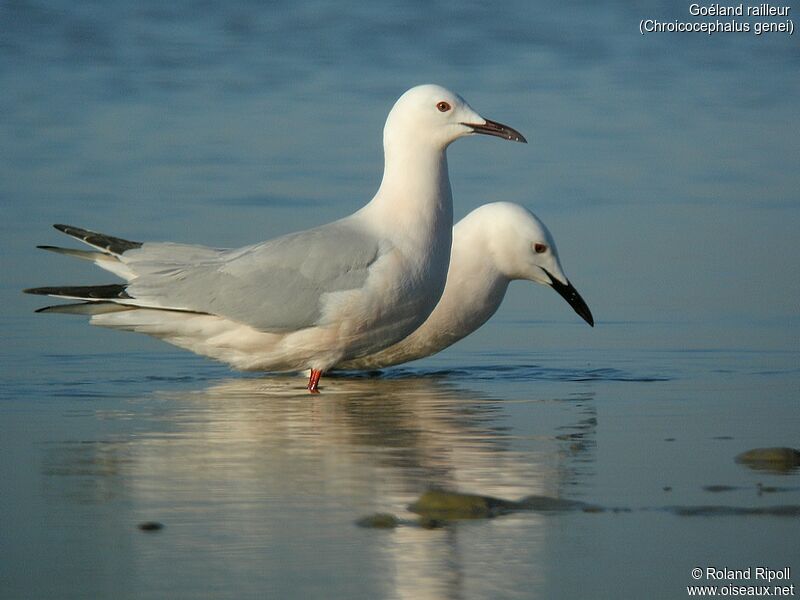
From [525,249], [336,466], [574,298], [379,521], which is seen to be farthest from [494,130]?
[379,521]

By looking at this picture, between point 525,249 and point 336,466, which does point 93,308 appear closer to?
point 525,249

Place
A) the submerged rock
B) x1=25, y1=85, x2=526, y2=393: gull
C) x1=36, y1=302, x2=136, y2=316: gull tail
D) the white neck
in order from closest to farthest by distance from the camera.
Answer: the submerged rock → x1=25, y1=85, x2=526, y2=393: gull → the white neck → x1=36, y1=302, x2=136, y2=316: gull tail

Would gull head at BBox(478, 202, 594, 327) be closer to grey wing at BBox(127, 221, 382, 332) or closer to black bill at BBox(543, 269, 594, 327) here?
black bill at BBox(543, 269, 594, 327)

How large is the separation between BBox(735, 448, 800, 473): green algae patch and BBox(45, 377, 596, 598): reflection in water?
0.53m

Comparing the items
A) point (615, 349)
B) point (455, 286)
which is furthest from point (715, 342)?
point (455, 286)

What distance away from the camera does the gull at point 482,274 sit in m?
7.96

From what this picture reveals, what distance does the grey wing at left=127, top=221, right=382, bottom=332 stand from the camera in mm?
7055

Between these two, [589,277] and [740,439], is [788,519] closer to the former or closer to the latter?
[740,439]

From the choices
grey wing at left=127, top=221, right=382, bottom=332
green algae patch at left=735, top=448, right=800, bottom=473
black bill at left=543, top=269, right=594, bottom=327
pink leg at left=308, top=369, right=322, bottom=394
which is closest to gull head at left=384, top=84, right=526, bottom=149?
grey wing at left=127, top=221, right=382, bottom=332

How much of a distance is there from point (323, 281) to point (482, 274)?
4.16ft

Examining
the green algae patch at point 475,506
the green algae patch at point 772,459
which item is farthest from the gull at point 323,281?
the green algae patch at point 475,506

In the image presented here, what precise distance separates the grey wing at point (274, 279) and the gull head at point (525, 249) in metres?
1.12

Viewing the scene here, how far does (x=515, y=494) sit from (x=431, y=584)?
0.92 m

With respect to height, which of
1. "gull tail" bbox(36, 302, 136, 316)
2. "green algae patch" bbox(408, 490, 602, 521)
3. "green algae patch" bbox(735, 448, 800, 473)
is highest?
"gull tail" bbox(36, 302, 136, 316)
